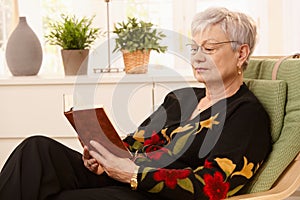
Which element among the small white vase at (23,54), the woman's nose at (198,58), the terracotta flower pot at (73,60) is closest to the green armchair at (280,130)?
the woman's nose at (198,58)

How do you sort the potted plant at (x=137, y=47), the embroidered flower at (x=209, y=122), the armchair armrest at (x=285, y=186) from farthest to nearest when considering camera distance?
the potted plant at (x=137, y=47) → the embroidered flower at (x=209, y=122) → the armchair armrest at (x=285, y=186)

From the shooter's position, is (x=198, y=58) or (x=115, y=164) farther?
(x=198, y=58)

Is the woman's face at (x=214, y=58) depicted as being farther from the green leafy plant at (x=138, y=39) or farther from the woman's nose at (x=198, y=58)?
the green leafy plant at (x=138, y=39)

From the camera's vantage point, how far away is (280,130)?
1969 mm

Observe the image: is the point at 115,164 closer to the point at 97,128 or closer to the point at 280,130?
the point at 97,128

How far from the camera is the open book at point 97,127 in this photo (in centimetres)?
177

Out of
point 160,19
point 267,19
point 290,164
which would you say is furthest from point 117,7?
point 290,164

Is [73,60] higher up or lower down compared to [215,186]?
higher up

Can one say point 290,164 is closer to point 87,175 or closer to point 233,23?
point 233,23

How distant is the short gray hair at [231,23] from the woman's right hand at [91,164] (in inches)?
22.6

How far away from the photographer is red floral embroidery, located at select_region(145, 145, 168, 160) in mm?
2045

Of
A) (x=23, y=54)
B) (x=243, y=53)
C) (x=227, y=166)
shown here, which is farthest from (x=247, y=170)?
(x=23, y=54)

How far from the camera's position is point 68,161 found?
6.68ft

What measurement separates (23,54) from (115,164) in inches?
61.6
